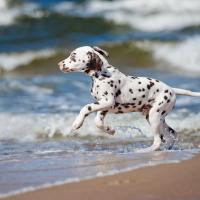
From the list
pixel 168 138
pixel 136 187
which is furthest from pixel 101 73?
pixel 136 187

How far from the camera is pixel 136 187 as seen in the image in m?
4.75

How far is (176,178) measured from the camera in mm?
5000

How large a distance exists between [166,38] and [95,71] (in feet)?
35.7

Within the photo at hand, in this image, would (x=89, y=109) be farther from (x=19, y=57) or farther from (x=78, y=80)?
(x=19, y=57)

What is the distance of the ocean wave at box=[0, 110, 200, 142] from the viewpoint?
8766 millimetres

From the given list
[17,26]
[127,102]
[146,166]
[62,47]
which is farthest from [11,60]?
[146,166]

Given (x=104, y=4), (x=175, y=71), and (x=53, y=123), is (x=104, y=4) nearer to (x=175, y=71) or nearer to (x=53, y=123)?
(x=175, y=71)

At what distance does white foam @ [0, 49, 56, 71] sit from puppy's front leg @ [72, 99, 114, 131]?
10.2 meters

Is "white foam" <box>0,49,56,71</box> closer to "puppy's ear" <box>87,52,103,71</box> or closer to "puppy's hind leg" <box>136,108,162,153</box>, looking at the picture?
"puppy's hind leg" <box>136,108,162,153</box>

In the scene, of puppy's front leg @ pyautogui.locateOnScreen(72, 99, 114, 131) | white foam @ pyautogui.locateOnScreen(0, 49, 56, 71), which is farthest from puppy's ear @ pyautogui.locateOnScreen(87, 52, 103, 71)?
white foam @ pyautogui.locateOnScreen(0, 49, 56, 71)

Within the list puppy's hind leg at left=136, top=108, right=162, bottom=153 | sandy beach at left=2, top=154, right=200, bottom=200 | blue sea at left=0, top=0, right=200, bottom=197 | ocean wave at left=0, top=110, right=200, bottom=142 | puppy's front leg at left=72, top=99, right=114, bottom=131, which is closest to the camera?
sandy beach at left=2, top=154, right=200, bottom=200

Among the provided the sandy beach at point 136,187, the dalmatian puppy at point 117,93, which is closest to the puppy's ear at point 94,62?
the dalmatian puppy at point 117,93

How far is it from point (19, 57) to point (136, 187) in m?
12.8

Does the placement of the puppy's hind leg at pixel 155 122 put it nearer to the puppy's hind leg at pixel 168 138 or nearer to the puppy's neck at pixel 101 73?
the puppy's hind leg at pixel 168 138
